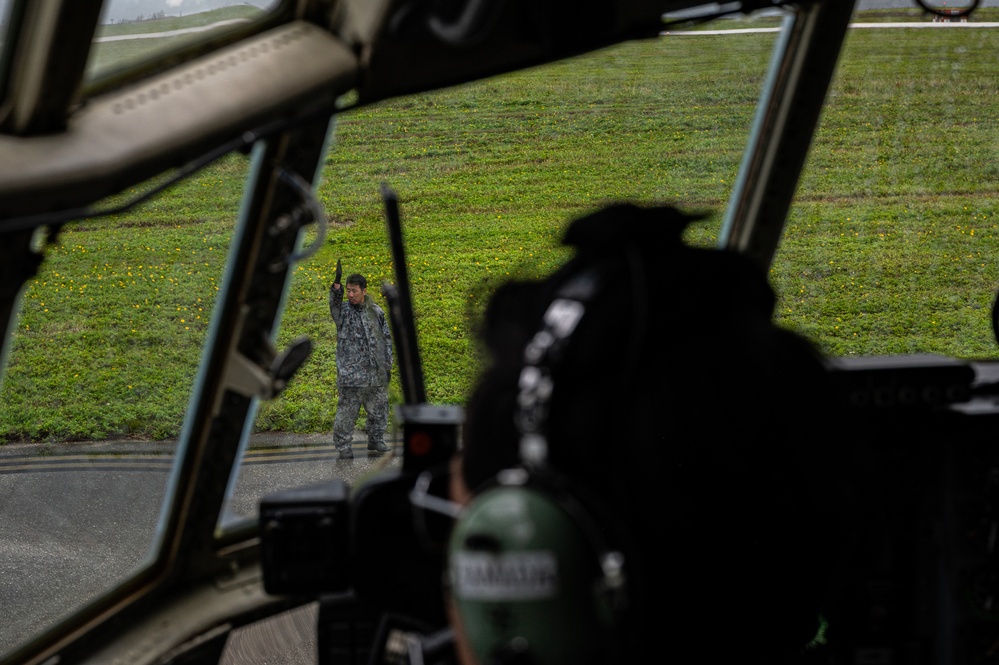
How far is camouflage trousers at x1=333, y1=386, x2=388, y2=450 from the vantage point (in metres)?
2.02

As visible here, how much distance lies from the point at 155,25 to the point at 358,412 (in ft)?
2.87

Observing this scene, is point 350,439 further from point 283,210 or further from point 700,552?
point 700,552

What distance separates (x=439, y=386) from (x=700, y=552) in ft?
4.01

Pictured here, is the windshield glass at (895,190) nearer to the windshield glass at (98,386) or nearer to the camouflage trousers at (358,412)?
the camouflage trousers at (358,412)

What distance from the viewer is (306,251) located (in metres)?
1.74

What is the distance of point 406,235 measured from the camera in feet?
6.56

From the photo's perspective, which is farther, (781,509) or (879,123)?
(879,123)

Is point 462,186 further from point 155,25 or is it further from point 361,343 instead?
point 155,25

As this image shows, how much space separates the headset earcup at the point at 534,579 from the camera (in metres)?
0.87

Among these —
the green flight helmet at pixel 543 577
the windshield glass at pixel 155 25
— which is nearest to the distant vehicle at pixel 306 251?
the windshield glass at pixel 155 25

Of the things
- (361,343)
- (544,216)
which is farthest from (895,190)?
(361,343)

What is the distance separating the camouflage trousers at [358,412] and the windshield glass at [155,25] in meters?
0.75

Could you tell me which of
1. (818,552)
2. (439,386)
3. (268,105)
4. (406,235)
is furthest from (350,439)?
(818,552)

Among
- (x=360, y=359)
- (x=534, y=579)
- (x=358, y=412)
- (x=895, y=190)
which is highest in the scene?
(x=895, y=190)
